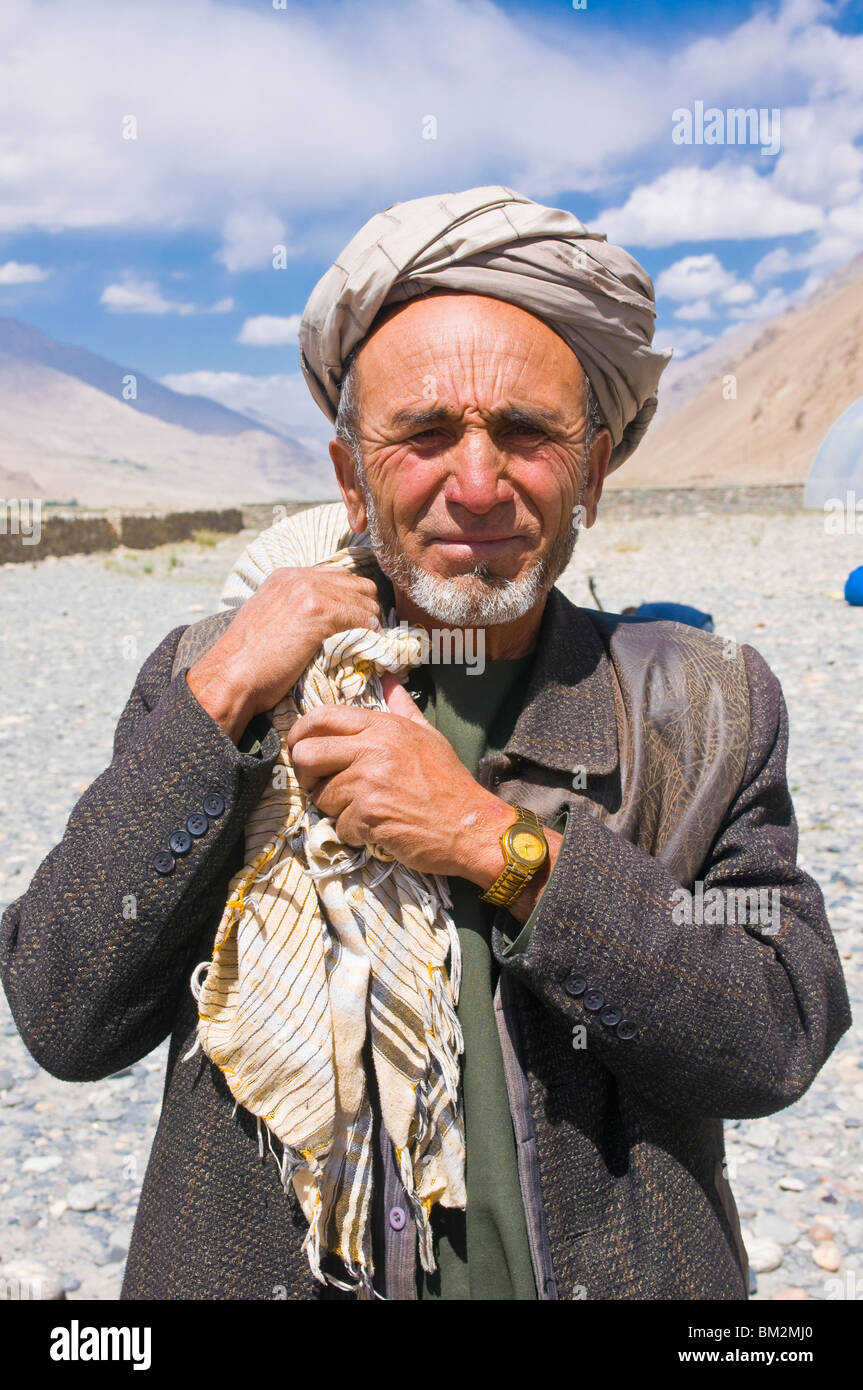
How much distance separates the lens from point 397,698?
1732mm

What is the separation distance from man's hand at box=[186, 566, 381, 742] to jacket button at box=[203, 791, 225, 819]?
3.7 inches

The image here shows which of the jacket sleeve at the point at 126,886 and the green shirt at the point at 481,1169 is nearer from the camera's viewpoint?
the jacket sleeve at the point at 126,886

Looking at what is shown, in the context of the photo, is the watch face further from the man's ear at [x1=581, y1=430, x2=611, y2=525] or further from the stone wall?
the stone wall

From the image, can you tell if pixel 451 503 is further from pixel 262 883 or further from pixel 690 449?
pixel 690 449

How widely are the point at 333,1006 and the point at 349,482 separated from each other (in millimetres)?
840

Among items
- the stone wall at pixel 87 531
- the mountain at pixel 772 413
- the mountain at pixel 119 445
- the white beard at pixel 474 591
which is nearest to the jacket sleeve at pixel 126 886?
the white beard at pixel 474 591

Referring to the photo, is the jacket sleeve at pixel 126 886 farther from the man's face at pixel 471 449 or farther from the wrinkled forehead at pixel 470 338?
the wrinkled forehead at pixel 470 338

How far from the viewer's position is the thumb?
173cm

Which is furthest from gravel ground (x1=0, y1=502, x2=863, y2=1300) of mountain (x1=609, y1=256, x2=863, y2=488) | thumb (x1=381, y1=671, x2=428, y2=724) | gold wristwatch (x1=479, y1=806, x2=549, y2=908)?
mountain (x1=609, y1=256, x2=863, y2=488)

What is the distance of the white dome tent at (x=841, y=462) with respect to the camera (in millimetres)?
26031

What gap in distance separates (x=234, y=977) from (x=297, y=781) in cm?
30

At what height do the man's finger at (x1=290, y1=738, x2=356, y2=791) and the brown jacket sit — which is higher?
the man's finger at (x1=290, y1=738, x2=356, y2=791)

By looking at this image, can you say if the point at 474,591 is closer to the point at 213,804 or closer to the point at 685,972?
the point at 213,804
